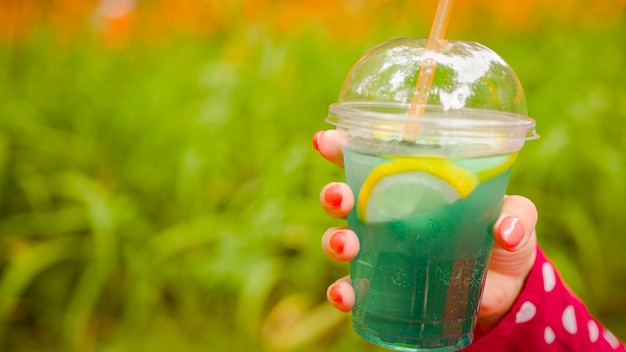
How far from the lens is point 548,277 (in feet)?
4.80

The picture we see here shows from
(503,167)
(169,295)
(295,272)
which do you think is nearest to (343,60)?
(295,272)

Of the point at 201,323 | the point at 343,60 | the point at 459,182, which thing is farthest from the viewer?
the point at 343,60

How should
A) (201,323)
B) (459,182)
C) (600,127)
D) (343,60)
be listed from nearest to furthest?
(459,182)
(201,323)
(600,127)
(343,60)

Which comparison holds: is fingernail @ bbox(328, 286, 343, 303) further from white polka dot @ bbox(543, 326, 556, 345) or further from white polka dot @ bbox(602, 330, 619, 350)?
white polka dot @ bbox(602, 330, 619, 350)

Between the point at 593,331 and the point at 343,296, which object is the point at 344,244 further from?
the point at 593,331

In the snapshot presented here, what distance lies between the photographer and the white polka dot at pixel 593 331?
149 cm

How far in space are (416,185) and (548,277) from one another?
1.79ft

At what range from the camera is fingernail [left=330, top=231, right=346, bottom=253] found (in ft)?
3.78

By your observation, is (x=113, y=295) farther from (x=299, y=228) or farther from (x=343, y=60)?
(x=343, y=60)

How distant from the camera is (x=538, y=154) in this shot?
2625 mm

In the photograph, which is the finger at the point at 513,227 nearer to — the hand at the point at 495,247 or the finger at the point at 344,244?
the hand at the point at 495,247

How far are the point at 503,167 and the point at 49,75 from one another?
8.18ft

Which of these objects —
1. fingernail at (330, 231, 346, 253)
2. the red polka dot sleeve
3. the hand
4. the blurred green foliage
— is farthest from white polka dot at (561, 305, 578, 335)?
the blurred green foliage

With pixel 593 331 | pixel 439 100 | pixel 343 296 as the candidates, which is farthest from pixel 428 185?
pixel 593 331
